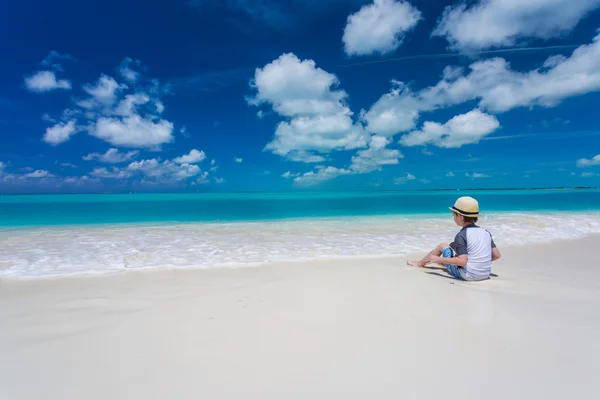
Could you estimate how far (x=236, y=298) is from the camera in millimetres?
4426

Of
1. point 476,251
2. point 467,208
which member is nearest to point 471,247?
point 476,251

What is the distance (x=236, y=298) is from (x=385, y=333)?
215 centimetres

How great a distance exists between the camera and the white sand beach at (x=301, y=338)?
2459 millimetres

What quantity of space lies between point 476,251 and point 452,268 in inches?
21.6

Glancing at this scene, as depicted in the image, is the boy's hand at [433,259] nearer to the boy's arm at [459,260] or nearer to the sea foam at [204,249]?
the boy's arm at [459,260]

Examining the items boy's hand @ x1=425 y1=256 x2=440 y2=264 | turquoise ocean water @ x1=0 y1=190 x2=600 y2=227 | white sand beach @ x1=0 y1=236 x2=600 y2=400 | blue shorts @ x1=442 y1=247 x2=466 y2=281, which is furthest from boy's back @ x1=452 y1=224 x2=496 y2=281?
turquoise ocean water @ x1=0 y1=190 x2=600 y2=227

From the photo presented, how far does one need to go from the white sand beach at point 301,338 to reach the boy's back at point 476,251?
0.76 ft

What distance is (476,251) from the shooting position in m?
5.19

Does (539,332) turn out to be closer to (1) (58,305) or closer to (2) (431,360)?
(2) (431,360)

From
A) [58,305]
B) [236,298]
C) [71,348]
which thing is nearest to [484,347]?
[236,298]

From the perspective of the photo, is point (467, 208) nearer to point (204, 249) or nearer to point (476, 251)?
point (476, 251)

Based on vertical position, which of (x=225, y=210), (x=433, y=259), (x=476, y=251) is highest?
(x=225, y=210)

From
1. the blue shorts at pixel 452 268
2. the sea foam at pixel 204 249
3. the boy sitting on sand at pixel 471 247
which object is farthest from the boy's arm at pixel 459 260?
the sea foam at pixel 204 249

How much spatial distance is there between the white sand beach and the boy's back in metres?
0.23
